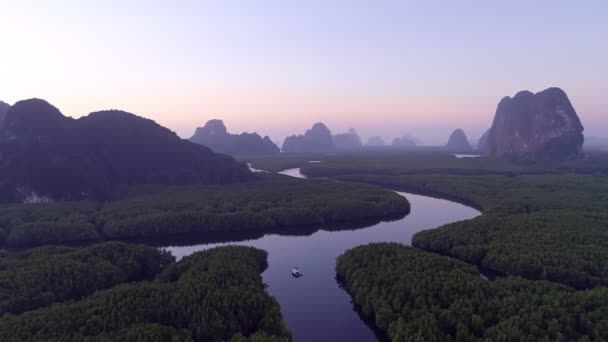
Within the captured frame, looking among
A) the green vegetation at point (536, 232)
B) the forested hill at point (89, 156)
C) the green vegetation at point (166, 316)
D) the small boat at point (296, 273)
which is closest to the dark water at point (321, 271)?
the small boat at point (296, 273)

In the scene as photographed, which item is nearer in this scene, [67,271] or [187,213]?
[67,271]

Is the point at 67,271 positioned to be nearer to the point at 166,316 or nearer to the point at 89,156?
the point at 166,316

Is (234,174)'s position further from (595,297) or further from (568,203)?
(595,297)

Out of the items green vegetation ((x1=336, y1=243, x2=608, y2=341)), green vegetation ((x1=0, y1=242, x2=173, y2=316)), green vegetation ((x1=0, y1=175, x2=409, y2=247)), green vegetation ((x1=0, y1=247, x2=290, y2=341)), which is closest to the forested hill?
green vegetation ((x1=0, y1=175, x2=409, y2=247))

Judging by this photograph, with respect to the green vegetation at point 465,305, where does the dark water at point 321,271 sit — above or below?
below

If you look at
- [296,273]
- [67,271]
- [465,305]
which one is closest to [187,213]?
[67,271]

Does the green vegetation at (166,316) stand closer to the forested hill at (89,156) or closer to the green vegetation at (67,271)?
the green vegetation at (67,271)
